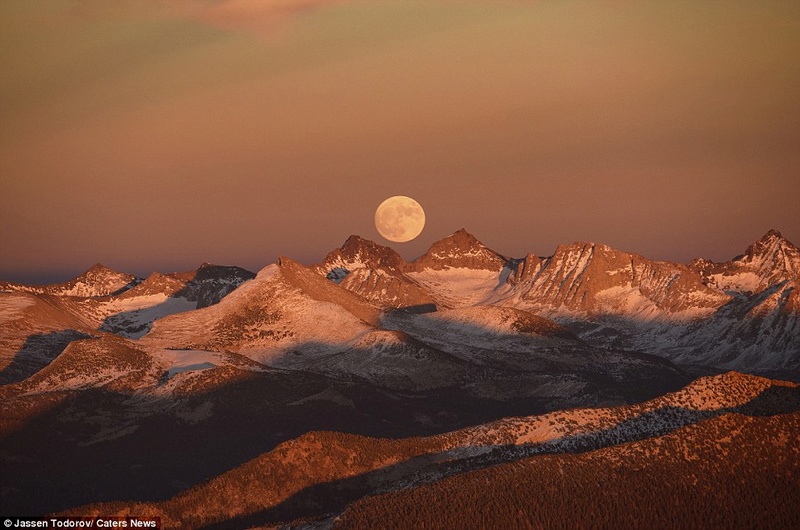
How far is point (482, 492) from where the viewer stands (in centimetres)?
15062

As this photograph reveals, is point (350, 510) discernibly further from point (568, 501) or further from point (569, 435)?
point (569, 435)

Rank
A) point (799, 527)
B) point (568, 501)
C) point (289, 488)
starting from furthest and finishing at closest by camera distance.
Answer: point (289, 488) → point (568, 501) → point (799, 527)

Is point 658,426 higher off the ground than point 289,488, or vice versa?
point 658,426

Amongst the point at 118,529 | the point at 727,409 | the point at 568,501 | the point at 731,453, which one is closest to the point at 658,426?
the point at 727,409

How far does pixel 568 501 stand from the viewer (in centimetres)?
14575

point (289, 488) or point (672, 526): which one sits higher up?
point (672, 526)

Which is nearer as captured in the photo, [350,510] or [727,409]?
[350,510]

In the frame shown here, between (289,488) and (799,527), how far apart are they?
287ft

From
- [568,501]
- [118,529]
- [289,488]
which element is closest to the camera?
[568,501]

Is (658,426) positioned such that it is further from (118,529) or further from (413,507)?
(118,529)

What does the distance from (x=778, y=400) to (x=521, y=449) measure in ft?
128

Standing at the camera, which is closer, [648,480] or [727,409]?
[648,480]

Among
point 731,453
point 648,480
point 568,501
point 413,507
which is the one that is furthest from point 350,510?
point 731,453

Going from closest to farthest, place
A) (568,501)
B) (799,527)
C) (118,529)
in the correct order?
(799,527) < (568,501) < (118,529)
